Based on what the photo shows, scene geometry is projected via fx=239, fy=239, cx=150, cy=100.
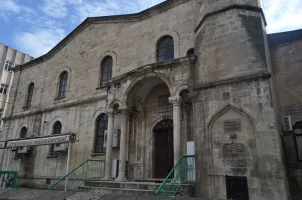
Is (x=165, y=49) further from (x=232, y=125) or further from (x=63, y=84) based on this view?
(x=63, y=84)

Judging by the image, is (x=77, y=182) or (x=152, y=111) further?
(x=77, y=182)

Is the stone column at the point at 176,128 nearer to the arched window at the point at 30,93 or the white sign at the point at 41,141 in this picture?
the white sign at the point at 41,141

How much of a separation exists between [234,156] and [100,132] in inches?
280

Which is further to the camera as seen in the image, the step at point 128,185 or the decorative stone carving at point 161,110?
the decorative stone carving at point 161,110

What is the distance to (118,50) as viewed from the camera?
12711 millimetres

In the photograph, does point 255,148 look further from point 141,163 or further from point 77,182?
point 77,182

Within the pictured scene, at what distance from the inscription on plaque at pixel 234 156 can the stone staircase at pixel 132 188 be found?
1.26 metres

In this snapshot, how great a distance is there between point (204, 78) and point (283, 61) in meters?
3.30

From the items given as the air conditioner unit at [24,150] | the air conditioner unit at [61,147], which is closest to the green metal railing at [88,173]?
the air conditioner unit at [61,147]

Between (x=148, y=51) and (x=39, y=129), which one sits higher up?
(x=148, y=51)

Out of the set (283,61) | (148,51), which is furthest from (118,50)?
(283,61)

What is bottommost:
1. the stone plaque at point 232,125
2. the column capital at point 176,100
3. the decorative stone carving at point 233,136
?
the decorative stone carving at point 233,136

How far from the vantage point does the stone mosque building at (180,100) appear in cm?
670

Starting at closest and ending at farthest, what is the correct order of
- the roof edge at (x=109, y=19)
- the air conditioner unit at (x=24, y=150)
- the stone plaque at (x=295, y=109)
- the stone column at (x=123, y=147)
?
the stone plaque at (x=295, y=109) < the stone column at (x=123, y=147) < the roof edge at (x=109, y=19) < the air conditioner unit at (x=24, y=150)
